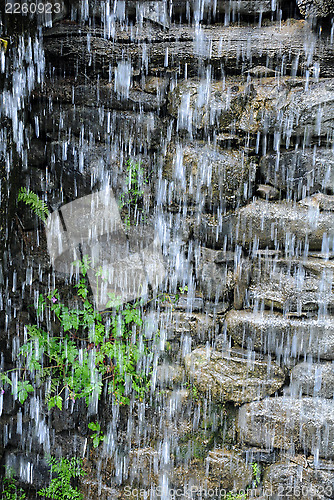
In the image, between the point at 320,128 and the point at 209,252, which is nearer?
the point at 320,128

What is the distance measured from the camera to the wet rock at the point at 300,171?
254 cm

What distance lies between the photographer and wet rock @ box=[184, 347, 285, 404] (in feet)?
8.64

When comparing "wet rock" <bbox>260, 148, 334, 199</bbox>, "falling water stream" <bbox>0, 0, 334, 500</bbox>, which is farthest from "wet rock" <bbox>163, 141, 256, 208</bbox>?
"wet rock" <bbox>260, 148, 334, 199</bbox>

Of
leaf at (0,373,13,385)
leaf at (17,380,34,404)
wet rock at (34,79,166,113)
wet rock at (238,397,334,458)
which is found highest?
wet rock at (34,79,166,113)

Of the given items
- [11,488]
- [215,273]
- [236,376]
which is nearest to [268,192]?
[215,273]

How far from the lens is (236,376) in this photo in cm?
265

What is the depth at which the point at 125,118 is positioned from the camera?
269cm

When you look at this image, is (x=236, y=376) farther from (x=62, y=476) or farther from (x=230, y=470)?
(x=62, y=476)

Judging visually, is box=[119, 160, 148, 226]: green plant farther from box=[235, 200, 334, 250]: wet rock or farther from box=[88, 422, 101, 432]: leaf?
box=[88, 422, 101, 432]: leaf

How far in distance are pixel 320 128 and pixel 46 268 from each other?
2.08 metres

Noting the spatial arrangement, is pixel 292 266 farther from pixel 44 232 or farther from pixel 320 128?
pixel 44 232

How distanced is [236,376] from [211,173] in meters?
1.37

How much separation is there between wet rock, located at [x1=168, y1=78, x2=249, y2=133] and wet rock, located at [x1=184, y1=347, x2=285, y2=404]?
5.06 feet

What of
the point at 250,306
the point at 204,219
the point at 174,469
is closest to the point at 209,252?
the point at 204,219
